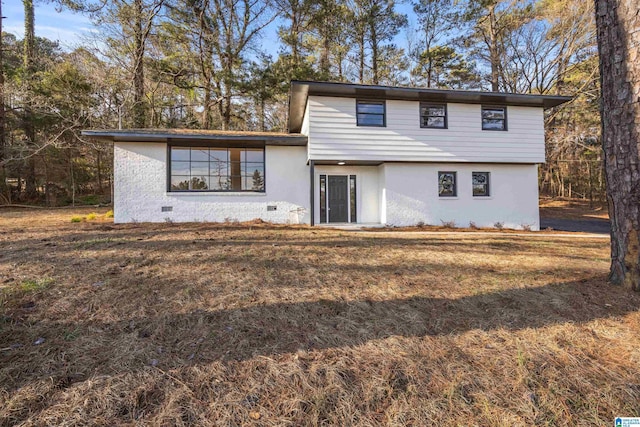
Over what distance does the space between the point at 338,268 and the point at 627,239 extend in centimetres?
337

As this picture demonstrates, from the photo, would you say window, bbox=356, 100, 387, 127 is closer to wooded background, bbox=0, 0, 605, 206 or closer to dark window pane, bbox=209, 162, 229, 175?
dark window pane, bbox=209, 162, 229, 175

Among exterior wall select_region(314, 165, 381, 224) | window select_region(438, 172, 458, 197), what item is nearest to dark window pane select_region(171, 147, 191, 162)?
exterior wall select_region(314, 165, 381, 224)

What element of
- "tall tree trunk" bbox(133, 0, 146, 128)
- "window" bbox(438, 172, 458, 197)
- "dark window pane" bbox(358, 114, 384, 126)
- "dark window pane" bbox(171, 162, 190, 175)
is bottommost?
"window" bbox(438, 172, 458, 197)

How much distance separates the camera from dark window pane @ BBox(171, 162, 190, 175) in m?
9.56

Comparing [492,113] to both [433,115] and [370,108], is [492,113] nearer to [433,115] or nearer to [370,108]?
[433,115]

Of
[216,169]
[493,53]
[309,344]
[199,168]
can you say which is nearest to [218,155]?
[216,169]

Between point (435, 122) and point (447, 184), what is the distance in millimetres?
2262

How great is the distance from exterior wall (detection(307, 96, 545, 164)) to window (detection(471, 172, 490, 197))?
65cm

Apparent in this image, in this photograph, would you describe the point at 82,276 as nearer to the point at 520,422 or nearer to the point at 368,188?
the point at 520,422

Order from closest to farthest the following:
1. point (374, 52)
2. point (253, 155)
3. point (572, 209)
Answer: point (253, 155), point (572, 209), point (374, 52)

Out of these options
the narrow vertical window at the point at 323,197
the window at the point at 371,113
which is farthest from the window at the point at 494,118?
the narrow vertical window at the point at 323,197

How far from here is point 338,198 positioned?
1089 centimetres

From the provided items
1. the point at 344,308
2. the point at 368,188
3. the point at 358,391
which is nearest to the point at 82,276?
the point at 344,308

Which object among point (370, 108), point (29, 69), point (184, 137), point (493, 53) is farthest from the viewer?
point (493, 53)
